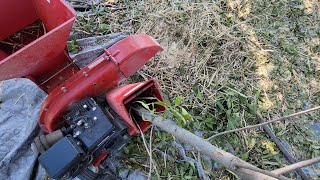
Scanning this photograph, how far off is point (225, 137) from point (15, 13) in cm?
129

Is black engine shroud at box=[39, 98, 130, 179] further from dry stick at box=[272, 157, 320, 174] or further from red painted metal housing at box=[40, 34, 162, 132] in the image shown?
dry stick at box=[272, 157, 320, 174]

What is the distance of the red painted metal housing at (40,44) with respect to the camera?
4.74 ft

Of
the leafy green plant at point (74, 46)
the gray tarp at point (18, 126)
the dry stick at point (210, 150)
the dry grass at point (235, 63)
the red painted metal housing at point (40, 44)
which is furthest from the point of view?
the leafy green plant at point (74, 46)

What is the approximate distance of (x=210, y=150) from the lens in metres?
1.21

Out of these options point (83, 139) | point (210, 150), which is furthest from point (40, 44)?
point (210, 150)

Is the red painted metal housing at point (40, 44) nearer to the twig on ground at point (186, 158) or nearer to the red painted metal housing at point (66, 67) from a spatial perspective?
the red painted metal housing at point (66, 67)

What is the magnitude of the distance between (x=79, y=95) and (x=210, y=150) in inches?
26.8

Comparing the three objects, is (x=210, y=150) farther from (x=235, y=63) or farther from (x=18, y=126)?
(x=18, y=126)

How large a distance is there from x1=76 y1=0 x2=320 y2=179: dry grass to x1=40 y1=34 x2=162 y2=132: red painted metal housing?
47 centimetres

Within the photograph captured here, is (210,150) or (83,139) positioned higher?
(83,139)

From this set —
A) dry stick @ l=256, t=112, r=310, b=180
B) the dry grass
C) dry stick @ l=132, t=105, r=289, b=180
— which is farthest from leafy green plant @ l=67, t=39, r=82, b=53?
dry stick @ l=256, t=112, r=310, b=180

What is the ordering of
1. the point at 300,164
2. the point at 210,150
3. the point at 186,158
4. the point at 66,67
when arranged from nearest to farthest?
the point at 300,164
the point at 210,150
the point at 66,67
the point at 186,158

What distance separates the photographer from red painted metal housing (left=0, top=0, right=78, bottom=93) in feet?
4.74

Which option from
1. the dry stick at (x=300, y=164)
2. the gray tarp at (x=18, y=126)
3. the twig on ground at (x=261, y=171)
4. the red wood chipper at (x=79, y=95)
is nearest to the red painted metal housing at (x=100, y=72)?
the red wood chipper at (x=79, y=95)
